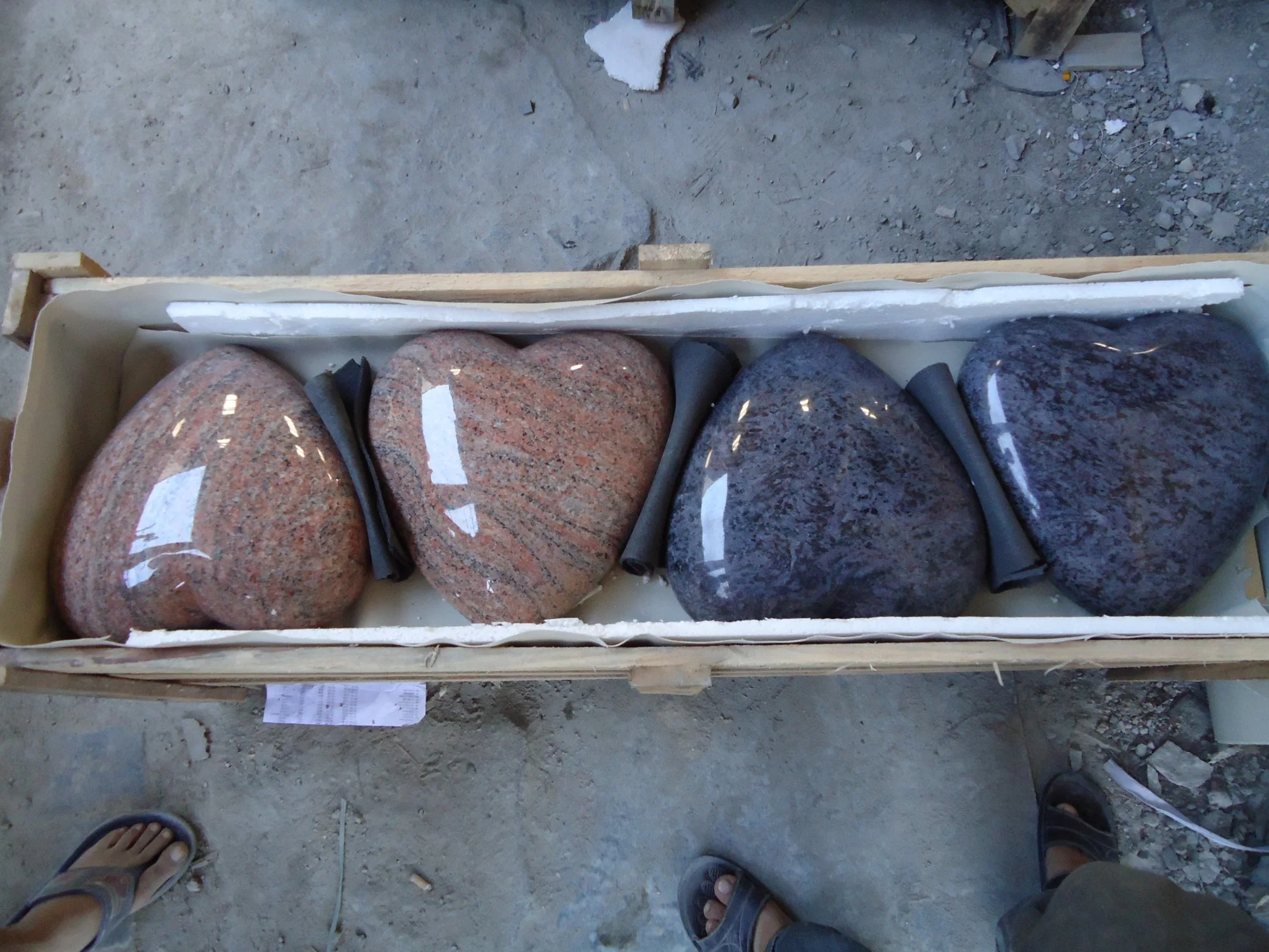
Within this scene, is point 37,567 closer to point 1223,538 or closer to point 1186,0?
point 1223,538

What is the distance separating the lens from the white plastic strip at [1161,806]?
1701mm

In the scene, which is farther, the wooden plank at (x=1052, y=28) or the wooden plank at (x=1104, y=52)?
the wooden plank at (x=1104, y=52)

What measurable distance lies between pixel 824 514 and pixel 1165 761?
122cm

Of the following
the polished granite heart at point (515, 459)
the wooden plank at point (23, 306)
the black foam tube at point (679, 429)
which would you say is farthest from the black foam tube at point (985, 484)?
the wooden plank at point (23, 306)

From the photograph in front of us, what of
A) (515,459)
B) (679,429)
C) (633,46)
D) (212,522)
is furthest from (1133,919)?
(633,46)

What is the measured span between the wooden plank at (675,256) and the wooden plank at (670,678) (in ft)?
2.09

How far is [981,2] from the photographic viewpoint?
211cm

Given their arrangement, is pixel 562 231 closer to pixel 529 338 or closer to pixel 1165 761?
pixel 529 338

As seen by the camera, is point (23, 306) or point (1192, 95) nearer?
point (23, 306)

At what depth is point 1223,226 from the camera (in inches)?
77.9

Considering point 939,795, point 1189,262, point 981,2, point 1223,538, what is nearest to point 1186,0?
point 981,2

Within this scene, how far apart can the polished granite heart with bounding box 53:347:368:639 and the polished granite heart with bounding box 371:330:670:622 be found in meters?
0.12

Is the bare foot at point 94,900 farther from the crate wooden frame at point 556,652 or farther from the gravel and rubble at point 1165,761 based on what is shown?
the gravel and rubble at point 1165,761

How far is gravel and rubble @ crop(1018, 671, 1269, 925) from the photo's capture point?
1701mm
